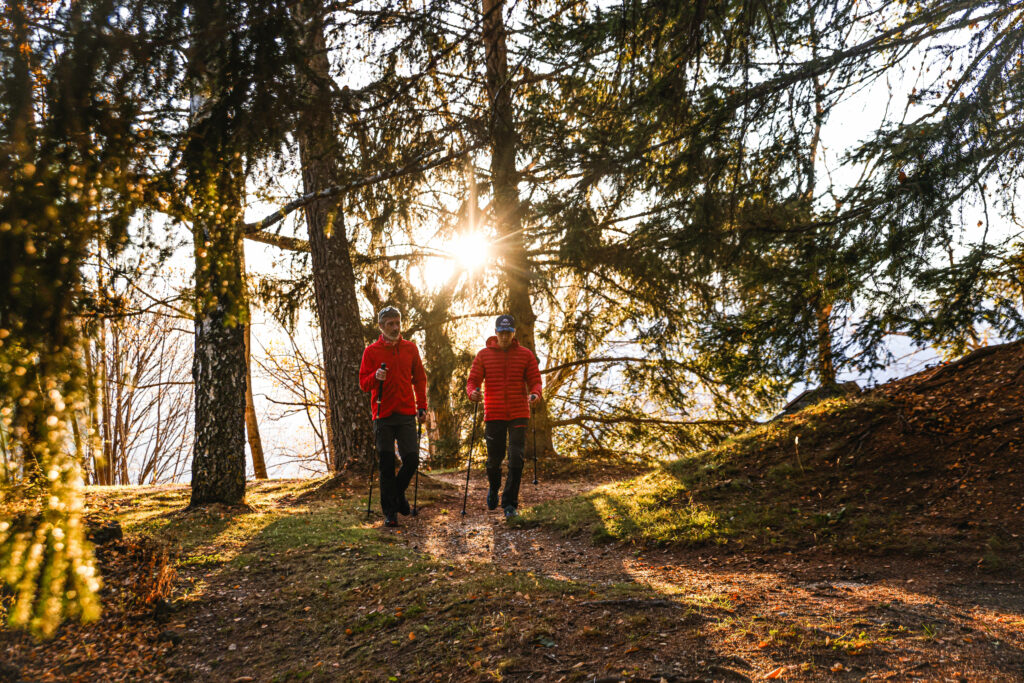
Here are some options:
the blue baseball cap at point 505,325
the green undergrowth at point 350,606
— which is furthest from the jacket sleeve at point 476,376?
the green undergrowth at point 350,606

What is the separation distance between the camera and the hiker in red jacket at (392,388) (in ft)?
20.8

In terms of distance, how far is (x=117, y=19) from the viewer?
2102 mm

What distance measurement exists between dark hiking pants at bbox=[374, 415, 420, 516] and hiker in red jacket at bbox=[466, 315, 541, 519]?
2.55 ft

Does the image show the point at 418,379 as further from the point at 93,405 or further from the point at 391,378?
the point at 93,405

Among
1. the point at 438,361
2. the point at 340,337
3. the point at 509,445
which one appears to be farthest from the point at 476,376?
the point at 438,361

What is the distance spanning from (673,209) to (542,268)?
3831 millimetres

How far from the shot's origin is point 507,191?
656 cm

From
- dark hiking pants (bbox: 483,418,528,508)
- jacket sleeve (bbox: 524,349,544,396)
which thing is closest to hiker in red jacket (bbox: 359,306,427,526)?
dark hiking pants (bbox: 483,418,528,508)

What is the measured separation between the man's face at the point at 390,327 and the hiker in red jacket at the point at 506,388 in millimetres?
974

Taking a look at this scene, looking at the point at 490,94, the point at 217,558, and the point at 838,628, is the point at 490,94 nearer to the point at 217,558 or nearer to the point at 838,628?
the point at 217,558

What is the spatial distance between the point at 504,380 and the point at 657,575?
108 inches

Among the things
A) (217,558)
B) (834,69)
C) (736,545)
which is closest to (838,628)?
(736,545)

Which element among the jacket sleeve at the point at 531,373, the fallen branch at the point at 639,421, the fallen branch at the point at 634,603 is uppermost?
the jacket sleeve at the point at 531,373

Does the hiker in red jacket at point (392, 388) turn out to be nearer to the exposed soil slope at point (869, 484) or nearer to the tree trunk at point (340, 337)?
the exposed soil slope at point (869, 484)
